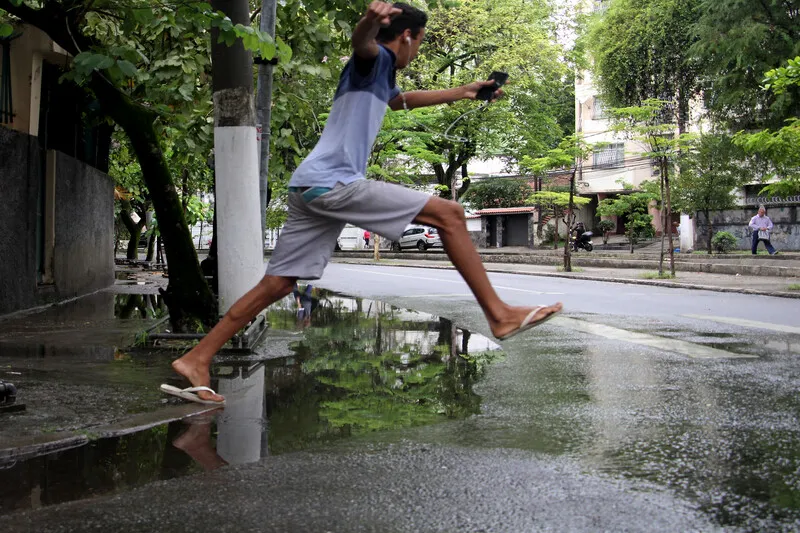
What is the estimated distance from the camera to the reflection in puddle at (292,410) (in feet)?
12.9

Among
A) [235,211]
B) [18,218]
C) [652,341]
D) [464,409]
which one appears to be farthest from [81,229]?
[464,409]

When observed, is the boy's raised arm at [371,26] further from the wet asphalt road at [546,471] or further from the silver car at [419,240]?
the silver car at [419,240]

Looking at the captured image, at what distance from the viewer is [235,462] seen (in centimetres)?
409

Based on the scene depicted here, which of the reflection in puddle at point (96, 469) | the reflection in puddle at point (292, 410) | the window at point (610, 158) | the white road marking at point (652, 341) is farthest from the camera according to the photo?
the window at point (610, 158)

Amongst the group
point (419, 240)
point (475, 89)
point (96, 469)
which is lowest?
point (96, 469)

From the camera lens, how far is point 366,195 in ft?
14.3

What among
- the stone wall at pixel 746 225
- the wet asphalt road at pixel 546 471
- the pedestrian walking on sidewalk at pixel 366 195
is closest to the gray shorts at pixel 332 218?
the pedestrian walking on sidewalk at pixel 366 195

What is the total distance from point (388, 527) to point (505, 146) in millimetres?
43874

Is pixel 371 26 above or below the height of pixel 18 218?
above

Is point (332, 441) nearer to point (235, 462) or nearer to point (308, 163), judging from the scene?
point (235, 462)

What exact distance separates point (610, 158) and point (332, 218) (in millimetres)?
54376

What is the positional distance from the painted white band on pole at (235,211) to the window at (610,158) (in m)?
49.2

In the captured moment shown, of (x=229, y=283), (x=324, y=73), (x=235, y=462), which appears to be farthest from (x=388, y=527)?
(x=324, y=73)

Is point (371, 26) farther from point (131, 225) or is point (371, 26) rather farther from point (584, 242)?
point (584, 242)
